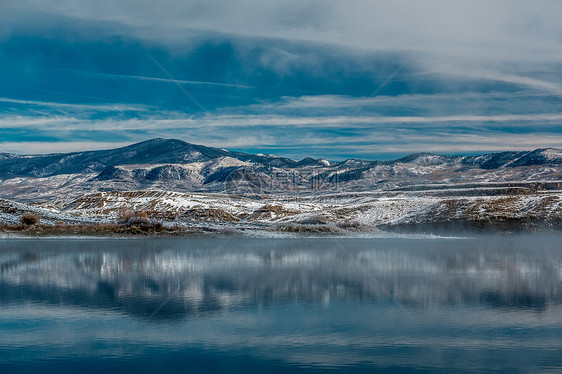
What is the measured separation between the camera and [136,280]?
2811cm

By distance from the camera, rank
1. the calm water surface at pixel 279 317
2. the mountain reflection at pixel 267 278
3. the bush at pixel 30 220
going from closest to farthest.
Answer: the calm water surface at pixel 279 317 → the mountain reflection at pixel 267 278 → the bush at pixel 30 220

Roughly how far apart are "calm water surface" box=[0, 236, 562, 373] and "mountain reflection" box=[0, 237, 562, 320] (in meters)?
0.11

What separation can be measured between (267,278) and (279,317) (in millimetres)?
9371

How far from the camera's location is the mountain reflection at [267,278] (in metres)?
22.2

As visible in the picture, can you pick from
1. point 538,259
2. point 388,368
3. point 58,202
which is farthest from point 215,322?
point 58,202

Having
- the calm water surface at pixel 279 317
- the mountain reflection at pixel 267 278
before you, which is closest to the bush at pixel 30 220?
the mountain reflection at pixel 267 278

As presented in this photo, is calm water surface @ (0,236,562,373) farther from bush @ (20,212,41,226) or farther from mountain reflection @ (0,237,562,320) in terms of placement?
bush @ (20,212,41,226)

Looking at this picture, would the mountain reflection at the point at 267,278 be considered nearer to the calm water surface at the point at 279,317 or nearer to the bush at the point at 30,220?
the calm water surface at the point at 279,317

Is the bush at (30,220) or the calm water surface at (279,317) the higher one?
the bush at (30,220)

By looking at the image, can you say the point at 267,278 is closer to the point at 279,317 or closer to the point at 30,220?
the point at 279,317

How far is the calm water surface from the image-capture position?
14492 millimetres

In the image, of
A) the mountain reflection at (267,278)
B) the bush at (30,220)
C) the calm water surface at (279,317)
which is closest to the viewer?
the calm water surface at (279,317)

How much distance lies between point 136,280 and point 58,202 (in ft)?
373

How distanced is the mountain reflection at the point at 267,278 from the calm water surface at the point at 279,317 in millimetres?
112
